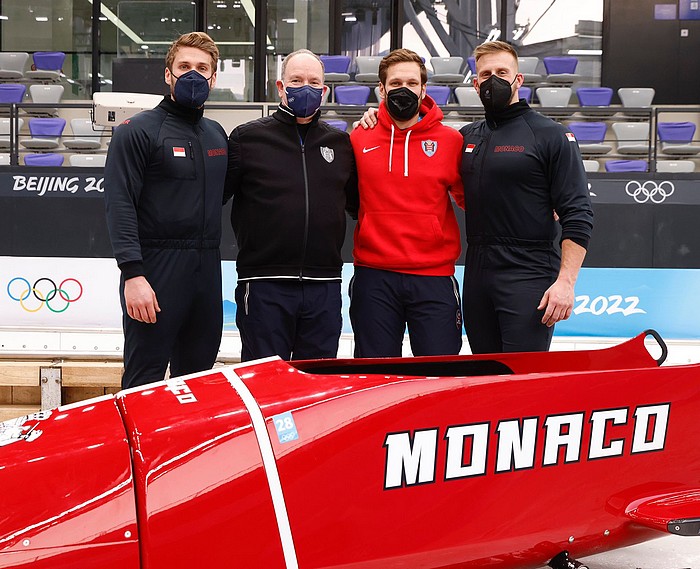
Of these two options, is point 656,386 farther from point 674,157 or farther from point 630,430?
point 674,157

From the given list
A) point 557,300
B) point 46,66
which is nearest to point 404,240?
point 557,300

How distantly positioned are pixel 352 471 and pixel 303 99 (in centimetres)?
151

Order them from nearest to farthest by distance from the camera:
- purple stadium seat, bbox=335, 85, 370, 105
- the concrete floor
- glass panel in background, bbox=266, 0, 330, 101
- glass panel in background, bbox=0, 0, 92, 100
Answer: the concrete floor
purple stadium seat, bbox=335, 85, 370, 105
glass panel in background, bbox=266, 0, 330, 101
glass panel in background, bbox=0, 0, 92, 100

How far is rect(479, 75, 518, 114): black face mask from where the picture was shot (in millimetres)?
2896

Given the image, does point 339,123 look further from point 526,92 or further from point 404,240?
point 404,240

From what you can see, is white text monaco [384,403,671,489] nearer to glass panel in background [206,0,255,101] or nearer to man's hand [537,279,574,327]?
man's hand [537,279,574,327]

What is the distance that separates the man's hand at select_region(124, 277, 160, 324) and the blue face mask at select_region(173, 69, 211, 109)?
637 mm

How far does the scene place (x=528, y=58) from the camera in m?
10.6

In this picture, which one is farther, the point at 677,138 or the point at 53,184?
the point at 677,138

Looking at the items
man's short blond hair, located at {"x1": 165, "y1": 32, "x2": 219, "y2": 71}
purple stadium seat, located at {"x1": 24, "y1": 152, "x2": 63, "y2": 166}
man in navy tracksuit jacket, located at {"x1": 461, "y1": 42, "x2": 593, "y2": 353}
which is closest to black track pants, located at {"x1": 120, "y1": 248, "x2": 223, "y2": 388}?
man's short blond hair, located at {"x1": 165, "y1": 32, "x2": 219, "y2": 71}

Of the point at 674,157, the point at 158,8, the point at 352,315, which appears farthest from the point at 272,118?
the point at 158,8

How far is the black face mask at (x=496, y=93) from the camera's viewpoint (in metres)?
2.90

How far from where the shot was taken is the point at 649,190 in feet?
19.7

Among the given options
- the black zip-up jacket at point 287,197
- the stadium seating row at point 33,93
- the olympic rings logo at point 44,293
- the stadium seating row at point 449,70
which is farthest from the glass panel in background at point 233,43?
the black zip-up jacket at point 287,197
